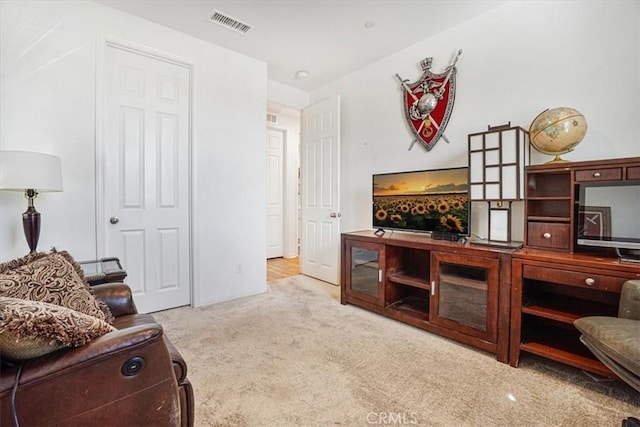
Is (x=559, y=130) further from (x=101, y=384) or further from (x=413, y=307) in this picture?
(x=101, y=384)

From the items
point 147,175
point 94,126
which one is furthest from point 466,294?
point 94,126

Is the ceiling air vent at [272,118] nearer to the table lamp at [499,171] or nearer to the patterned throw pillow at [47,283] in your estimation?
the table lamp at [499,171]

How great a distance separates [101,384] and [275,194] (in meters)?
4.73

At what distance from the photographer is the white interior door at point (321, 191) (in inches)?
143

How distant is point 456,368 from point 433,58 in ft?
8.78

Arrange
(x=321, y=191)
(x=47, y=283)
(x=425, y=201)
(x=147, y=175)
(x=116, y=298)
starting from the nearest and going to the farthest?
(x=47, y=283) < (x=116, y=298) < (x=425, y=201) < (x=147, y=175) < (x=321, y=191)

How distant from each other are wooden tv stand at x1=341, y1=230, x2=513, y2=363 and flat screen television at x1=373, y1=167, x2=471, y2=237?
162mm

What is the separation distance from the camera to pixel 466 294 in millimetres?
2137

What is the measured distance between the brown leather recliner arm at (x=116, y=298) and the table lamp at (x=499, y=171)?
7.81 feet

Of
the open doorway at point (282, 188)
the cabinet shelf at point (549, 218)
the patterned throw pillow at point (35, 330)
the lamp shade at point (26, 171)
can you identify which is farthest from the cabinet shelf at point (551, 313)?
the open doorway at point (282, 188)

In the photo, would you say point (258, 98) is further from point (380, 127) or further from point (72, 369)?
point (72, 369)

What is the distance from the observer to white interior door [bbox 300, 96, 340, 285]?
12.0 feet

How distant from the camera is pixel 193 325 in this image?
253cm

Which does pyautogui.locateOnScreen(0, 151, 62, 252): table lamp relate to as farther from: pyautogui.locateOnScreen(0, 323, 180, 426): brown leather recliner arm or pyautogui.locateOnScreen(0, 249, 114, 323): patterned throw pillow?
pyautogui.locateOnScreen(0, 323, 180, 426): brown leather recliner arm
